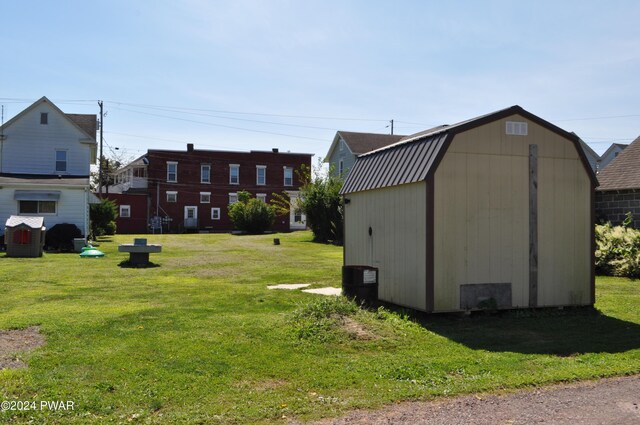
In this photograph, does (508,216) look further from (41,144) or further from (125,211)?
(125,211)

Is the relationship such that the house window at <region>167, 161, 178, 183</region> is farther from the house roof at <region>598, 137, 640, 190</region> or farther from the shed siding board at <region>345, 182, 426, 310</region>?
the shed siding board at <region>345, 182, 426, 310</region>

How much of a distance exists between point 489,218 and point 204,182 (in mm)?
45797

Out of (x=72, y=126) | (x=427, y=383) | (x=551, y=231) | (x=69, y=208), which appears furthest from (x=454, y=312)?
(x=72, y=126)

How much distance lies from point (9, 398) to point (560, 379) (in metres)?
5.63

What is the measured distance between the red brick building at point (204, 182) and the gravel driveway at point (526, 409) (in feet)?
157

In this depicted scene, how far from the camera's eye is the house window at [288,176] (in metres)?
55.9

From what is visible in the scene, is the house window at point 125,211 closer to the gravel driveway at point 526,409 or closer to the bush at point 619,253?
the bush at point 619,253

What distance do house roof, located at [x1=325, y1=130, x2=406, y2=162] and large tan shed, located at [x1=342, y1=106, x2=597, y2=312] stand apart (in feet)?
120

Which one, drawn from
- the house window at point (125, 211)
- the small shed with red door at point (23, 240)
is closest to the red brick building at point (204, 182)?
the house window at point (125, 211)

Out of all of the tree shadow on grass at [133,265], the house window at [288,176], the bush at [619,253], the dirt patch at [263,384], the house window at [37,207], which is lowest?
the dirt patch at [263,384]

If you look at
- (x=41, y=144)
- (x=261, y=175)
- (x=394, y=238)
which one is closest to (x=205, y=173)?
(x=261, y=175)

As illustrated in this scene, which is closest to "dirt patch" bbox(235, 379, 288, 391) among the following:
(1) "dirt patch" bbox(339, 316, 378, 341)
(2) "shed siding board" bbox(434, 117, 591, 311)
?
(1) "dirt patch" bbox(339, 316, 378, 341)

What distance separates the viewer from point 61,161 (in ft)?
110

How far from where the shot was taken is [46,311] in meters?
9.98
